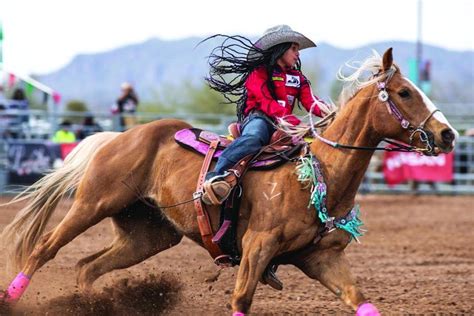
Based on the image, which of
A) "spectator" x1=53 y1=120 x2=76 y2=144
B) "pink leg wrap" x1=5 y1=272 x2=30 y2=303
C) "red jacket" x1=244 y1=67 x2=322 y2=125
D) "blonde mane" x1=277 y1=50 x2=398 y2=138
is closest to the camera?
"blonde mane" x1=277 y1=50 x2=398 y2=138

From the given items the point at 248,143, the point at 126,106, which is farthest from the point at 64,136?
the point at 248,143

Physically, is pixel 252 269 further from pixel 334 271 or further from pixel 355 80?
pixel 355 80

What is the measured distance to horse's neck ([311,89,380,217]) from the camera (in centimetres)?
586

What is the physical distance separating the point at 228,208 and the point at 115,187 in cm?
108

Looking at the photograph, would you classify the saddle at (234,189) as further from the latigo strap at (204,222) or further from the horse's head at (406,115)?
the horse's head at (406,115)

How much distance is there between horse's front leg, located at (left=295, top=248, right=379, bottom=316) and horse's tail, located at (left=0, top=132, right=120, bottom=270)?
2097 mm

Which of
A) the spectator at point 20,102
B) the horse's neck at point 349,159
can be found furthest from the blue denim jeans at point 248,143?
the spectator at point 20,102

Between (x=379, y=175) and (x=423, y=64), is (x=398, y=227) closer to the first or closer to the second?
(x=379, y=175)

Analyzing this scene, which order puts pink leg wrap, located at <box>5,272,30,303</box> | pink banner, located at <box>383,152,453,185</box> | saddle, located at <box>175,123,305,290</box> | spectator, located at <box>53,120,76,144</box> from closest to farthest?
1. saddle, located at <box>175,123,305,290</box>
2. pink leg wrap, located at <box>5,272,30,303</box>
3. spectator, located at <box>53,120,76,144</box>
4. pink banner, located at <box>383,152,453,185</box>

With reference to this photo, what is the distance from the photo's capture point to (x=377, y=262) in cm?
997

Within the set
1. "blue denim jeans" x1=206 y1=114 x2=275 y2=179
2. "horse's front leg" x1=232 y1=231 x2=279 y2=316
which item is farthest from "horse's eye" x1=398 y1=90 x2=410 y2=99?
"horse's front leg" x1=232 y1=231 x2=279 y2=316

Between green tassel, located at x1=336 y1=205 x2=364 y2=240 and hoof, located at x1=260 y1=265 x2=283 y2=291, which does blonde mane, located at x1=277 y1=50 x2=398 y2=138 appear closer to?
green tassel, located at x1=336 y1=205 x2=364 y2=240

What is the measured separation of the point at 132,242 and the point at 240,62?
1731mm

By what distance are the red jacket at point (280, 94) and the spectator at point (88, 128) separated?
36.9 ft
